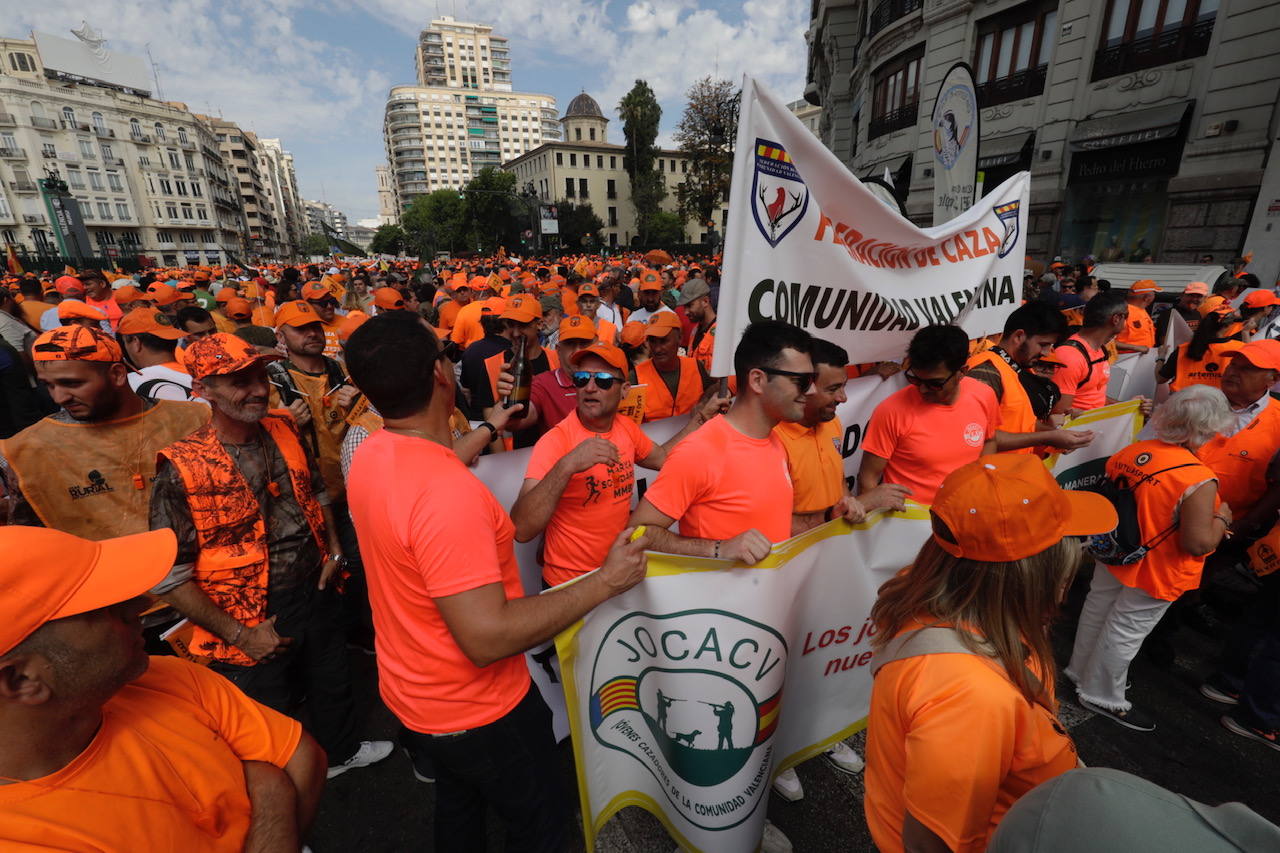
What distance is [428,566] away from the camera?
154cm

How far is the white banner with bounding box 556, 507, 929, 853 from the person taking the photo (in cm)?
202

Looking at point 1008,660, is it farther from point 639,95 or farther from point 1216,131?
point 639,95

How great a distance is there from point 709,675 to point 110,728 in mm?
1687

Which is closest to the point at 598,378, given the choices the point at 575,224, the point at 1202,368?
the point at 1202,368

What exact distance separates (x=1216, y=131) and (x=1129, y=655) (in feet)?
56.7

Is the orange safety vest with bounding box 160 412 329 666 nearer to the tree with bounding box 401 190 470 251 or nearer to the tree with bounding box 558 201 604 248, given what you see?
the tree with bounding box 558 201 604 248

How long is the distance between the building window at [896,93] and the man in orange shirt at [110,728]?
26295 millimetres

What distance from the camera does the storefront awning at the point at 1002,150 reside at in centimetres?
1756

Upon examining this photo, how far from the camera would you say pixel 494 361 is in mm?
4789

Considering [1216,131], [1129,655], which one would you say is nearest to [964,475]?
[1129,655]

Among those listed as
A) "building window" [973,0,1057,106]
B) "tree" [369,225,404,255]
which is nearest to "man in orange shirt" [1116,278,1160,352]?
"building window" [973,0,1057,106]

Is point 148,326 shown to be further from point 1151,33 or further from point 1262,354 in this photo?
point 1151,33

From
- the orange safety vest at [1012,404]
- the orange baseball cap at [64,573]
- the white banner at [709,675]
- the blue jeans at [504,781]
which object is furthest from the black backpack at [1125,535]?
the orange baseball cap at [64,573]

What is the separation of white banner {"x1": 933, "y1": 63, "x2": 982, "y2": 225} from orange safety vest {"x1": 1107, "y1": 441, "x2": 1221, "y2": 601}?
3563 millimetres
